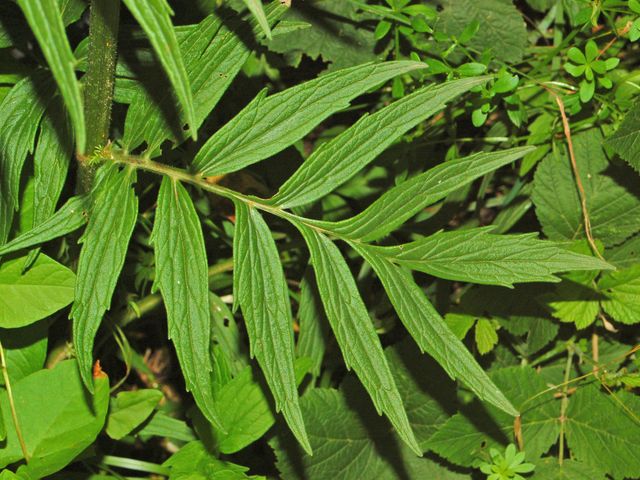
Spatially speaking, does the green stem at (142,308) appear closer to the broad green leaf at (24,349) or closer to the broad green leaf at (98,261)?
the broad green leaf at (24,349)

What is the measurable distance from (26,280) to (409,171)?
0.94m

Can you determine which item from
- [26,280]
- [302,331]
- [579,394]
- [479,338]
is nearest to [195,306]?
[26,280]

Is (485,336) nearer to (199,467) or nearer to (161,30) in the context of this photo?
(199,467)

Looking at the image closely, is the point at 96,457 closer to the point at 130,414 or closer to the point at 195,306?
the point at 130,414

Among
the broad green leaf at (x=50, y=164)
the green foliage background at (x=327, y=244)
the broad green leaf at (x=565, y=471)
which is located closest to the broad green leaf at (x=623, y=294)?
the green foliage background at (x=327, y=244)

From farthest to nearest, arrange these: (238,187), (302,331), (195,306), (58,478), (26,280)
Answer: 1. (238,187)
2. (302,331)
3. (58,478)
4. (26,280)
5. (195,306)

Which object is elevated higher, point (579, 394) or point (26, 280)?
point (26, 280)

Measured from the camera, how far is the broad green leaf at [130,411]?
1790mm

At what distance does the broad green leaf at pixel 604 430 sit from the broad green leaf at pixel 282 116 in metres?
0.99

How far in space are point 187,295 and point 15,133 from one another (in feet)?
1.39

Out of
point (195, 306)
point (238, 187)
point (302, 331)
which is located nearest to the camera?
point (195, 306)

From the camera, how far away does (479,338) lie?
191cm

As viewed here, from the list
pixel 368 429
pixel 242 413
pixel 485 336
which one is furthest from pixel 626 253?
pixel 242 413

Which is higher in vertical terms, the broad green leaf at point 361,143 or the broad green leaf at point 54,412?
the broad green leaf at point 361,143
